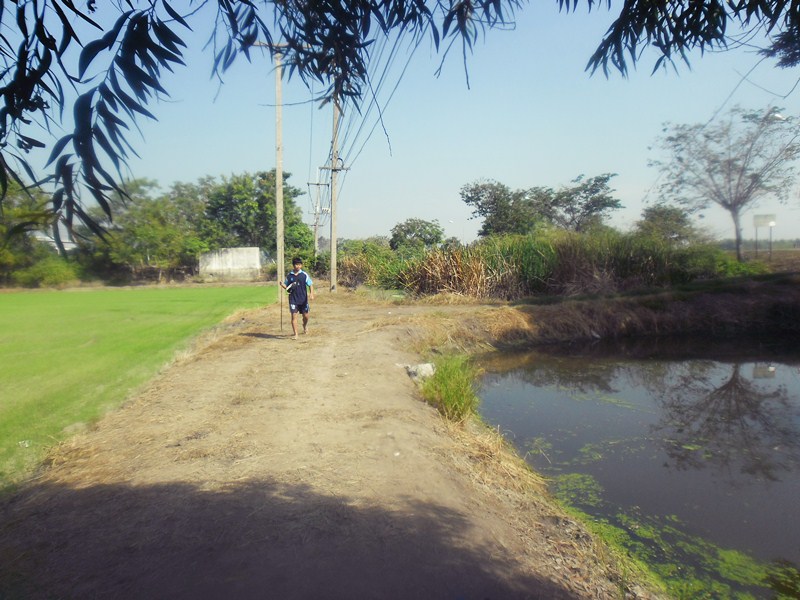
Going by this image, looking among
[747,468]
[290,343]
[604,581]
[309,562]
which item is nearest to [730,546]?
[604,581]

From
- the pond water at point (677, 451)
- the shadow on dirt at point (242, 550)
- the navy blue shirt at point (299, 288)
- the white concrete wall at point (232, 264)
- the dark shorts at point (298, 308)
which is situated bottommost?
the pond water at point (677, 451)

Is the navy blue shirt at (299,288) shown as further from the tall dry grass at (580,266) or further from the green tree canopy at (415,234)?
the green tree canopy at (415,234)

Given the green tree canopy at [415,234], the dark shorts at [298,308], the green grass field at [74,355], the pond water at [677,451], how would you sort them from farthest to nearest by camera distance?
the green tree canopy at [415,234] < the dark shorts at [298,308] < the green grass field at [74,355] < the pond water at [677,451]

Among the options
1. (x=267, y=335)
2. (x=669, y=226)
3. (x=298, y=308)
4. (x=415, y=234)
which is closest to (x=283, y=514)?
(x=298, y=308)

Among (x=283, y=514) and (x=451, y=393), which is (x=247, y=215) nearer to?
(x=451, y=393)

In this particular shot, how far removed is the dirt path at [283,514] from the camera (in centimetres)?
332

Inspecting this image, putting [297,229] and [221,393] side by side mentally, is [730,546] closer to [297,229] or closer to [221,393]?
[221,393]

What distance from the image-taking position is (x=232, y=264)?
128 ft

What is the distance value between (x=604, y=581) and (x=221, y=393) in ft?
18.6

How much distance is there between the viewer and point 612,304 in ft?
57.9

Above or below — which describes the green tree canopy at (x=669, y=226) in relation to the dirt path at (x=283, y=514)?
above

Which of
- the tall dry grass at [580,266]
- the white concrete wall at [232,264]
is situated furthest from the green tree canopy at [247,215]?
the tall dry grass at [580,266]

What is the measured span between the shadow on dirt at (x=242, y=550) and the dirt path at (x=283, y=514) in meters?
0.01

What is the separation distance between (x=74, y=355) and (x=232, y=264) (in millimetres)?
27491
